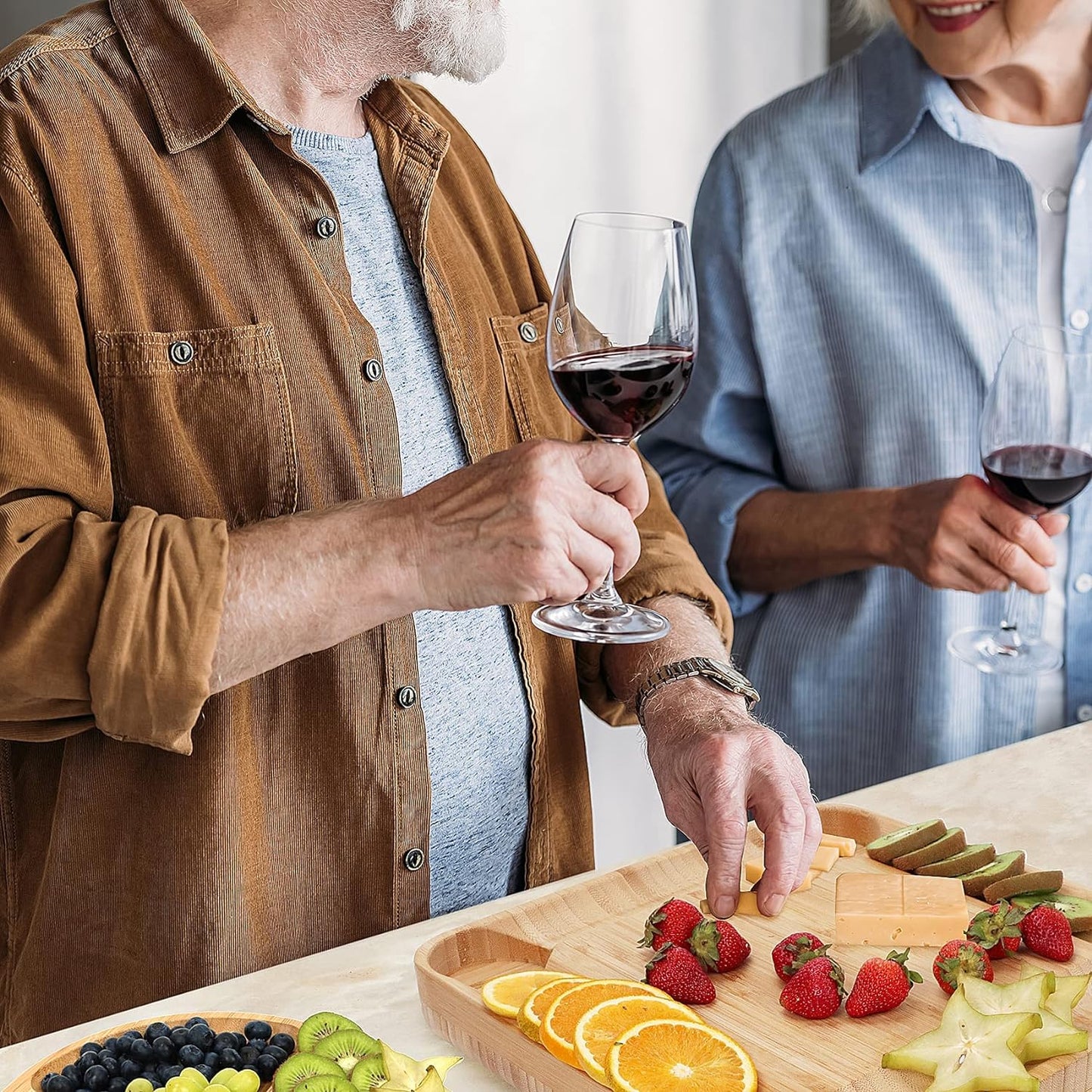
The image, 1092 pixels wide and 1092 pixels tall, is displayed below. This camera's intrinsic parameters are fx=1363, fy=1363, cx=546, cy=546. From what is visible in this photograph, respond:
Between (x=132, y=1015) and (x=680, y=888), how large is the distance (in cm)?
59

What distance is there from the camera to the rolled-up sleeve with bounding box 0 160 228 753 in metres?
1.19

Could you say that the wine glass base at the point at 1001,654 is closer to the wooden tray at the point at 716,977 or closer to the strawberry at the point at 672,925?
the wooden tray at the point at 716,977

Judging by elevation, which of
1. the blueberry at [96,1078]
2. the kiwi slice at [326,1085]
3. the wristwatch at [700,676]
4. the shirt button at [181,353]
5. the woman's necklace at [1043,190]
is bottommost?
the blueberry at [96,1078]

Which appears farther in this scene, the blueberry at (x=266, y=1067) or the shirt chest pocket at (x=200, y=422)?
the shirt chest pocket at (x=200, y=422)

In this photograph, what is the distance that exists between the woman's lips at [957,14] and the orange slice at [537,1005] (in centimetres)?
151

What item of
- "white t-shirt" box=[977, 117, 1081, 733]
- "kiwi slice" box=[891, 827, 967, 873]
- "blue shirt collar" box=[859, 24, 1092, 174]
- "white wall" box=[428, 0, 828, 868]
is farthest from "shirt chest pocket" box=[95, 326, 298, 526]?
"white wall" box=[428, 0, 828, 868]

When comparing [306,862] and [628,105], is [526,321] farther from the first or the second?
[628,105]

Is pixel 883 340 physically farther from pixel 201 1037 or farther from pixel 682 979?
pixel 201 1037

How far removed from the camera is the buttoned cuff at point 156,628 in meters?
1.19

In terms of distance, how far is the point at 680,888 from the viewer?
4.94 feet

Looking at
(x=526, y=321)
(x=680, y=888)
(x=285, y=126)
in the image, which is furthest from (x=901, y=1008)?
(x=285, y=126)

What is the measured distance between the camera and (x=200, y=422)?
138 cm

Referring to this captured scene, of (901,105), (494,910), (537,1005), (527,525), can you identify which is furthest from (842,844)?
(901,105)

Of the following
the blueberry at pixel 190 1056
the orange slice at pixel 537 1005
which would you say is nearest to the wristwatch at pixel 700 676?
the orange slice at pixel 537 1005
